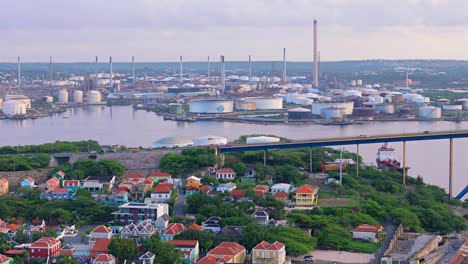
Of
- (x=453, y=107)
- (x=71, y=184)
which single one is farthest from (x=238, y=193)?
(x=453, y=107)

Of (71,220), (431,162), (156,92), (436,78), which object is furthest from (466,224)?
(436,78)

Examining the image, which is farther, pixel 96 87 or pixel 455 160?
pixel 96 87

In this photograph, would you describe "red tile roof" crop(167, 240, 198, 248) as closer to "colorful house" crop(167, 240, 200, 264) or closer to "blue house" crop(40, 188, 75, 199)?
"colorful house" crop(167, 240, 200, 264)

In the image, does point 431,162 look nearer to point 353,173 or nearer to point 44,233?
point 353,173

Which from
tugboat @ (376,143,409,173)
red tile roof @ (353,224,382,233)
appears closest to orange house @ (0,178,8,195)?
red tile roof @ (353,224,382,233)

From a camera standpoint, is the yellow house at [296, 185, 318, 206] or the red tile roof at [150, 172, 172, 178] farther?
the red tile roof at [150, 172, 172, 178]

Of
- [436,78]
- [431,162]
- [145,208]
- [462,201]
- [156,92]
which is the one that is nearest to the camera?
[145,208]
